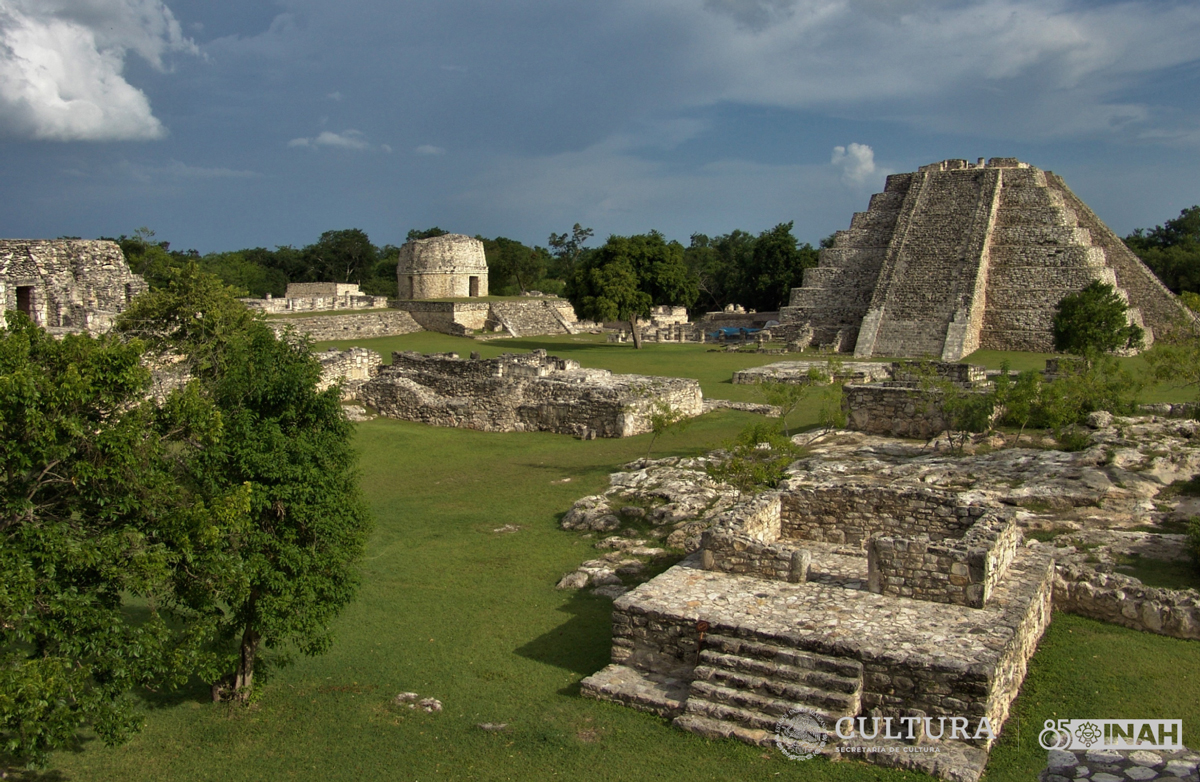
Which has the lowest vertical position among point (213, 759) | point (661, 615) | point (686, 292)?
point (213, 759)

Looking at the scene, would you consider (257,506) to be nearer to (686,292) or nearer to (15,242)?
(15,242)

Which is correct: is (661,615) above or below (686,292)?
below

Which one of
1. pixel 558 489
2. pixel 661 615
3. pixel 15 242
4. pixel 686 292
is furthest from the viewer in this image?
pixel 686 292

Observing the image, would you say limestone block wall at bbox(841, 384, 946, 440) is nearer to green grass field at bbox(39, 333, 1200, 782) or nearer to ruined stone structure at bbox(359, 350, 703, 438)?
ruined stone structure at bbox(359, 350, 703, 438)

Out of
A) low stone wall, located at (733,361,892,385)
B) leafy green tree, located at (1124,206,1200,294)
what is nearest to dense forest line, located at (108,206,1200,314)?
leafy green tree, located at (1124,206,1200,294)

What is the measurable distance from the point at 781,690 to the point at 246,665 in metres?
5.03

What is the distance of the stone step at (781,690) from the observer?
734 cm

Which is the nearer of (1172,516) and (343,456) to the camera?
(343,456)

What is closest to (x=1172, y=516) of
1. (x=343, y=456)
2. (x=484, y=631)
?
(x=484, y=631)

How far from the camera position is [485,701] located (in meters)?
8.25

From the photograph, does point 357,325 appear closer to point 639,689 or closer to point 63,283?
point 63,283

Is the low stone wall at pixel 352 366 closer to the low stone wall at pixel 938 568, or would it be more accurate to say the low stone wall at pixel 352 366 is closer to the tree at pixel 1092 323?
the low stone wall at pixel 938 568

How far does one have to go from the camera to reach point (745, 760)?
7.06 m

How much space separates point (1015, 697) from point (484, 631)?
5.46 meters
